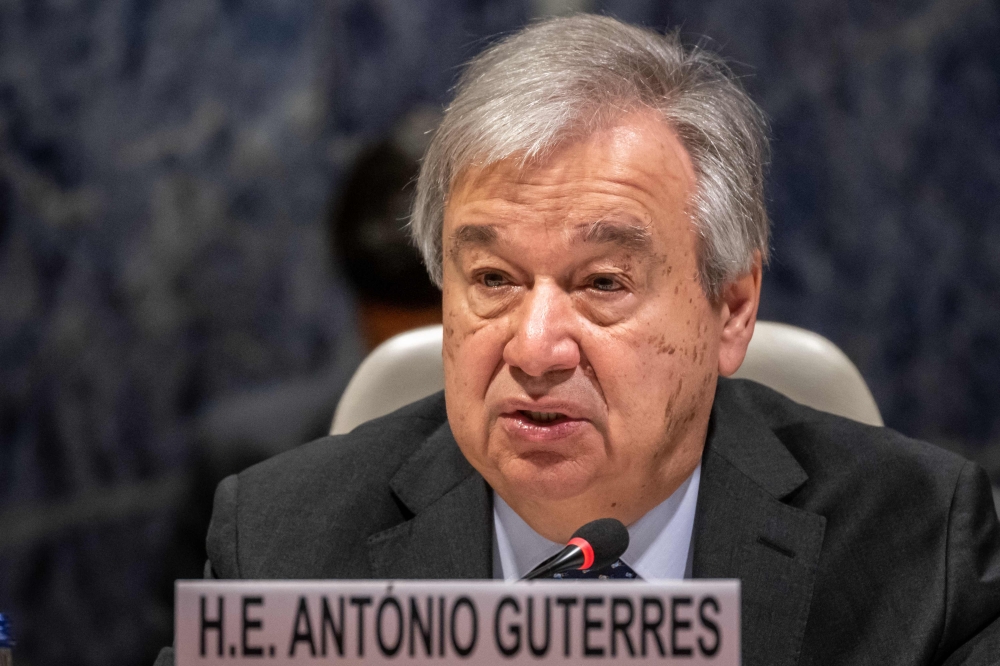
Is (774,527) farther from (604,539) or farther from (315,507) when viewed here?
(315,507)

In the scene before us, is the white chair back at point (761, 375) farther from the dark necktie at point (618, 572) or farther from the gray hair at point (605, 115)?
the dark necktie at point (618, 572)

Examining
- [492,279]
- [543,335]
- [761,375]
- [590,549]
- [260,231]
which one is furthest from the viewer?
[260,231]

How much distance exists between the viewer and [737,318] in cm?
166

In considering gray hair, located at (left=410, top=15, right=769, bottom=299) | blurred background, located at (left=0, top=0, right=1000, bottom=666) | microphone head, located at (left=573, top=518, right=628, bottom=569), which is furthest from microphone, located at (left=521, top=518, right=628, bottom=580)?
blurred background, located at (left=0, top=0, right=1000, bottom=666)

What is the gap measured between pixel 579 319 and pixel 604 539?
352mm

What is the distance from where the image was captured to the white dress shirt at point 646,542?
162 cm

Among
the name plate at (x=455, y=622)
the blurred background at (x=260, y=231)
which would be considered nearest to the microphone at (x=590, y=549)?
the name plate at (x=455, y=622)

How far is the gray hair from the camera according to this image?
1.49 metres

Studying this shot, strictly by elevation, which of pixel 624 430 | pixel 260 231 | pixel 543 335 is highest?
pixel 260 231

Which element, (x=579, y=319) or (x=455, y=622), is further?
(x=579, y=319)

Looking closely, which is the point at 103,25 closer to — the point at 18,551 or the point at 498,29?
the point at 498,29

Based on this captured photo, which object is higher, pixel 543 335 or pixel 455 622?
pixel 543 335

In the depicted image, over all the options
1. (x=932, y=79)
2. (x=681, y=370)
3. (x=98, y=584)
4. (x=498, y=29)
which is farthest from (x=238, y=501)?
(x=932, y=79)

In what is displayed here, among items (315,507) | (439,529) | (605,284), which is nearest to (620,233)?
(605,284)
